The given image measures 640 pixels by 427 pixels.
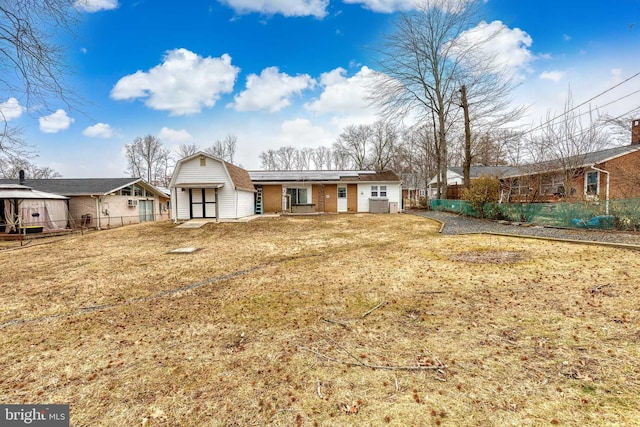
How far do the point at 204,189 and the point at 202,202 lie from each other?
2.83ft

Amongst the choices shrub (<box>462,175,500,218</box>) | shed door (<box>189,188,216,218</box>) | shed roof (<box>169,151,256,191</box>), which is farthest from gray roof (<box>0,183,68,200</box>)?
shrub (<box>462,175,500,218</box>)

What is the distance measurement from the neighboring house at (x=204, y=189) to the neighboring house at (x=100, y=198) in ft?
21.9

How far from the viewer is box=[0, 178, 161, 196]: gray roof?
19234 mm

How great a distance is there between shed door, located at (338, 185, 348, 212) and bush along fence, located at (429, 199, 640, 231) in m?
10.6

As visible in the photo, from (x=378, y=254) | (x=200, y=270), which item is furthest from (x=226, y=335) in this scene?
(x=378, y=254)

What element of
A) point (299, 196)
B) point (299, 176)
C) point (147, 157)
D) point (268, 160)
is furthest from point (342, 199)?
point (147, 157)

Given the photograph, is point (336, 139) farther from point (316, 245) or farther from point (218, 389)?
point (218, 389)

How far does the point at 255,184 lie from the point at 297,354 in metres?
20.1

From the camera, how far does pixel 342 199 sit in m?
22.1

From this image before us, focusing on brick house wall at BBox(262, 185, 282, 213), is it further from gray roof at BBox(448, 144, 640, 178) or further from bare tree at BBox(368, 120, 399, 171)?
bare tree at BBox(368, 120, 399, 171)

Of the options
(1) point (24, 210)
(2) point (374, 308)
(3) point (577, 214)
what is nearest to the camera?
(2) point (374, 308)

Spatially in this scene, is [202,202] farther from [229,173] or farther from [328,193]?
[328,193]

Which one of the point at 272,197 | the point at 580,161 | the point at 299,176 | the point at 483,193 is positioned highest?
the point at 299,176

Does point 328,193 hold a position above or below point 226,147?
below
